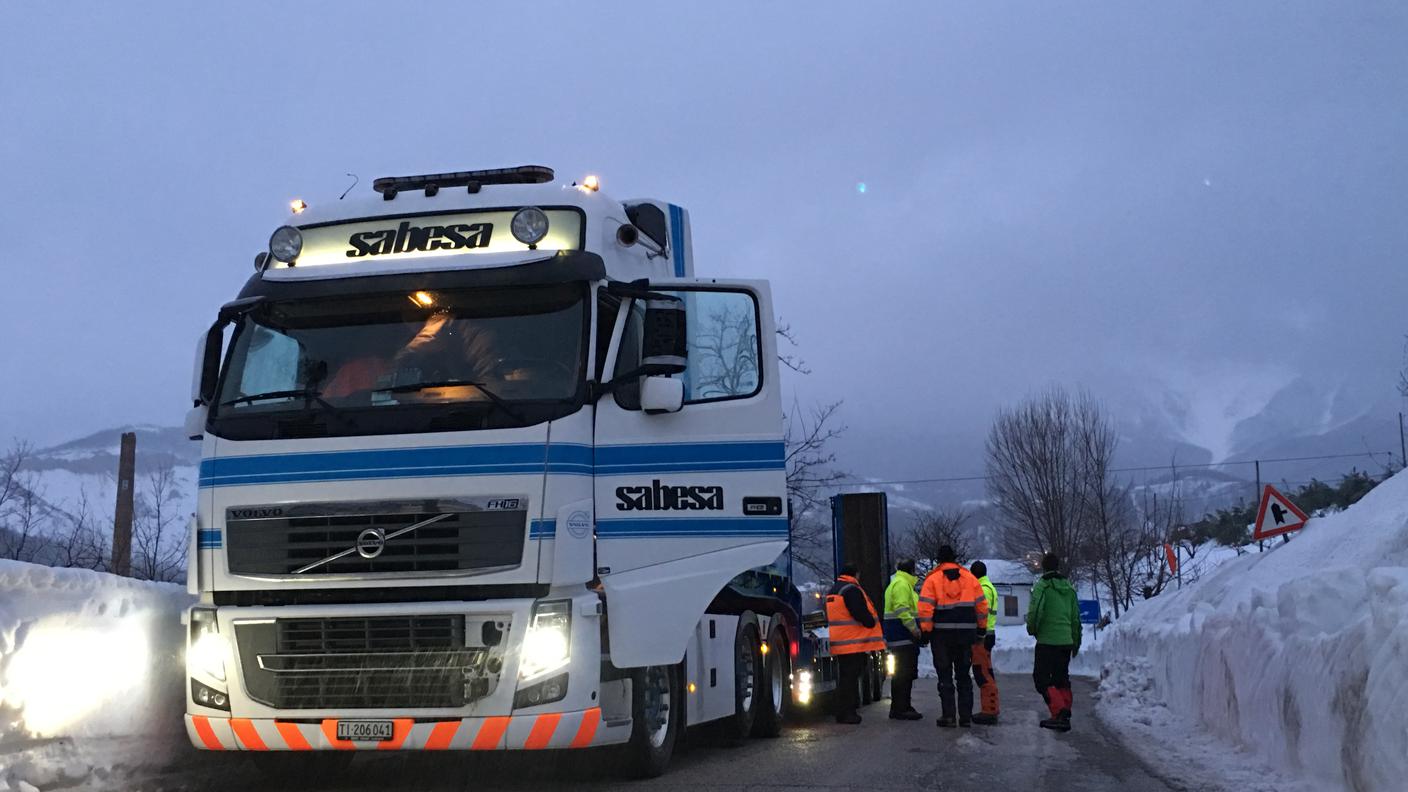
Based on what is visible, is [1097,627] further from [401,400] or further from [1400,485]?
[401,400]

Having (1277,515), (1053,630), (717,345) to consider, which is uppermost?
(717,345)

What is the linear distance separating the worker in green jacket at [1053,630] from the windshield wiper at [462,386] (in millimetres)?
7198

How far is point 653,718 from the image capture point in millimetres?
8055

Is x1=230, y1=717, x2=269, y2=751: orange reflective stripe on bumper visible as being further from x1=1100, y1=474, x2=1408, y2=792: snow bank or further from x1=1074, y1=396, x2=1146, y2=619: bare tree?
x1=1074, y1=396, x2=1146, y2=619: bare tree

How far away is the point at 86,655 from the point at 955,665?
824 centimetres

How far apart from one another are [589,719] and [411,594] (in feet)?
3.93

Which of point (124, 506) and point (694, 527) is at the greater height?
point (124, 506)

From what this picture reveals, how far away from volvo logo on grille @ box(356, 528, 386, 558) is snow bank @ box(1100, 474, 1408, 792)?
5.11 m

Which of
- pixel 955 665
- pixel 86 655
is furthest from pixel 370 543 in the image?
pixel 955 665

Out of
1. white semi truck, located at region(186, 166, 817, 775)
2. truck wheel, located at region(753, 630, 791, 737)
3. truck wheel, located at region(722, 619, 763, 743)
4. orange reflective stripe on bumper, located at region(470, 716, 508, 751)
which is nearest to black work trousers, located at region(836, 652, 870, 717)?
truck wheel, located at region(753, 630, 791, 737)

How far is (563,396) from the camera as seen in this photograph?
7402 mm

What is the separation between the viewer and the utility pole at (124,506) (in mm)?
12367

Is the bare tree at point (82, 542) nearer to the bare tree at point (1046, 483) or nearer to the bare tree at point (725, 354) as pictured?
the bare tree at point (725, 354)

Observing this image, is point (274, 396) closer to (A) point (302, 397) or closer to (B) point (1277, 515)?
(A) point (302, 397)
